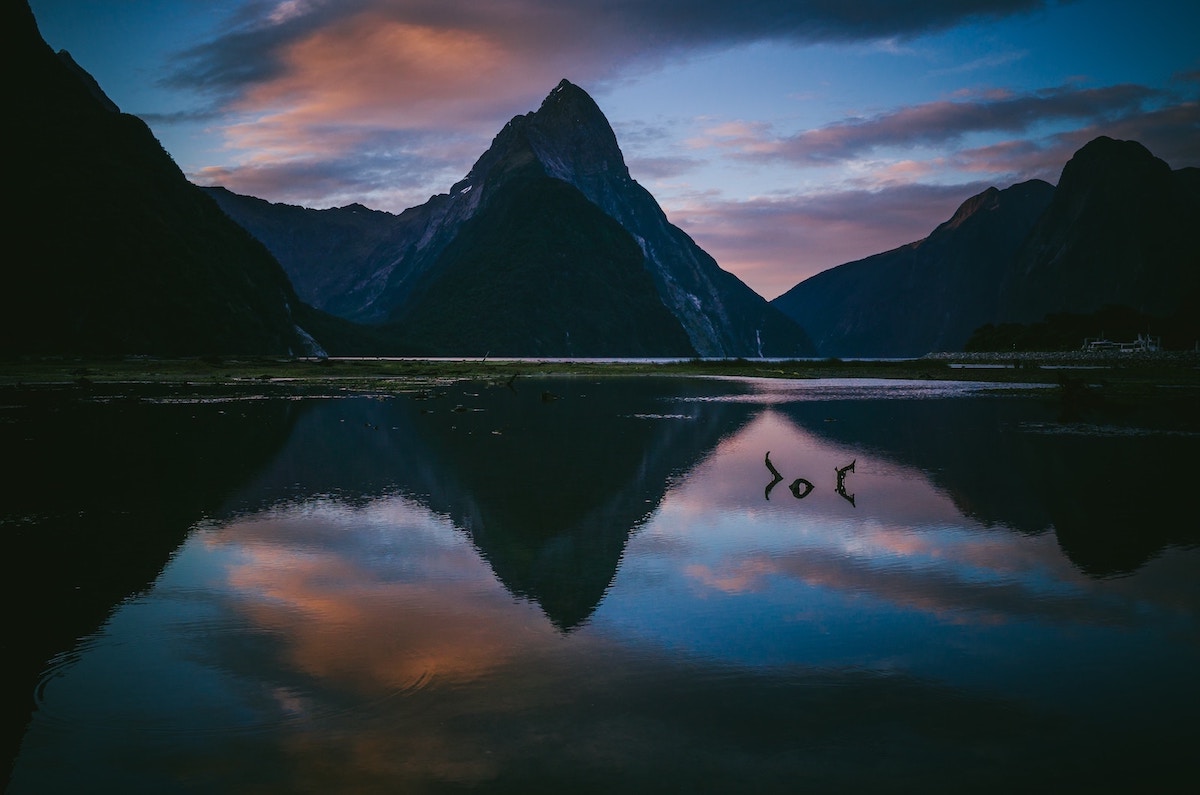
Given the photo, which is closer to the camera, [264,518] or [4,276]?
[264,518]

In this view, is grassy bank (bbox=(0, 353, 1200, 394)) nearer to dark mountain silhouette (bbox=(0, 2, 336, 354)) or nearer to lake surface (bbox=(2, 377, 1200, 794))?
dark mountain silhouette (bbox=(0, 2, 336, 354))

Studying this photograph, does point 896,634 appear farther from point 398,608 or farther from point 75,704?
point 75,704

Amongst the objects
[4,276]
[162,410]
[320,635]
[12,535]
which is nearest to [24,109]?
[4,276]

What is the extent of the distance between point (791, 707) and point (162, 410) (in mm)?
52793

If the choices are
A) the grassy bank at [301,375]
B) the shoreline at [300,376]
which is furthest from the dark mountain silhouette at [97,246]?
the grassy bank at [301,375]

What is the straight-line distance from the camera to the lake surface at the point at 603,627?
8547 mm

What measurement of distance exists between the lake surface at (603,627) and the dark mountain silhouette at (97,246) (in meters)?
131

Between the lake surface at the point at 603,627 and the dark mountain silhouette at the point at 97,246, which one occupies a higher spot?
the dark mountain silhouette at the point at 97,246

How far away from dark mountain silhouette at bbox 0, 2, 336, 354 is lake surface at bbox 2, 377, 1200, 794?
429ft

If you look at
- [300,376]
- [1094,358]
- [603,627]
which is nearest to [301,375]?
[300,376]

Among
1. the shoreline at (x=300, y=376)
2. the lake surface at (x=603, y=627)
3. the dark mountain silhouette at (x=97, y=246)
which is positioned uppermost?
the dark mountain silhouette at (x=97, y=246)

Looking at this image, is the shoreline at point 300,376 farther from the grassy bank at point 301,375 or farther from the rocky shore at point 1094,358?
the rocky shore at point 1094,358

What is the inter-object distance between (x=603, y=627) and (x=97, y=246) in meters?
173

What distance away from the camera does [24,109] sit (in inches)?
6841
